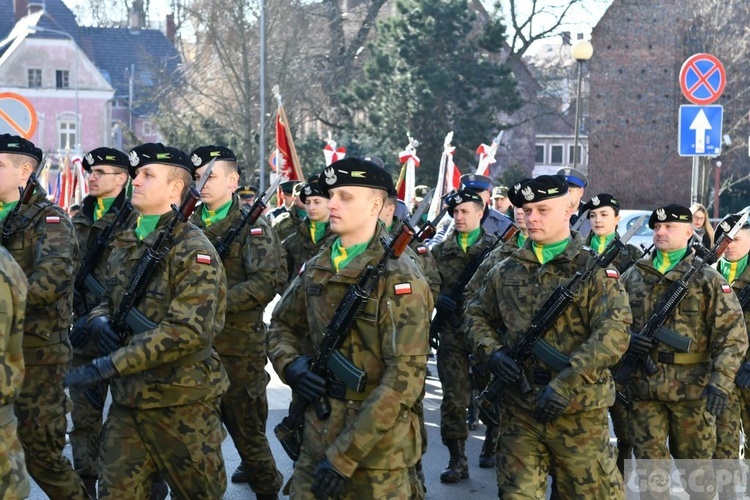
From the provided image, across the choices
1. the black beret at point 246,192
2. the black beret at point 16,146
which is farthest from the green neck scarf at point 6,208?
the black beret at point 246,192

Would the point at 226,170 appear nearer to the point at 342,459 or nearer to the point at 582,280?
the point at 582,280

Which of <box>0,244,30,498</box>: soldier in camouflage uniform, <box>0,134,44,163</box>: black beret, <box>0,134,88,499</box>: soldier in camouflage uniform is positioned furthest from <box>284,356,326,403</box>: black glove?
<box>0,134,44,163</box>: black beret

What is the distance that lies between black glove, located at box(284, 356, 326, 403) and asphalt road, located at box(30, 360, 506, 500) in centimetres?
315

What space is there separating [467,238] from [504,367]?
11.9 feet

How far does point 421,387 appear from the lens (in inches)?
191

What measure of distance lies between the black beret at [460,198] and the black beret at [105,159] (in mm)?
2544

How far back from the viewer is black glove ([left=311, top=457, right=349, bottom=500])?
473cm

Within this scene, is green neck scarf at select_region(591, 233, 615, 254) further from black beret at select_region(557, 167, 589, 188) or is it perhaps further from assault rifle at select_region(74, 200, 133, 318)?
assault rifle at select_region(74, 200, 133, 318)

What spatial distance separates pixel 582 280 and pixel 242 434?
2638 mm

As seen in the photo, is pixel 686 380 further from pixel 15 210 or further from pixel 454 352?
pixel 15 210

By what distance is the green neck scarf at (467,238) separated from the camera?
9289mm

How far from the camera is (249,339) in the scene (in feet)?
24.9

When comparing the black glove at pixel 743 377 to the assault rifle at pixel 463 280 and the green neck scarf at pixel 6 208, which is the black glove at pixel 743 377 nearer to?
the assault rifle at pixel 463 280

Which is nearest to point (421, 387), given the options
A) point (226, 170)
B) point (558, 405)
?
point (558, 405)
